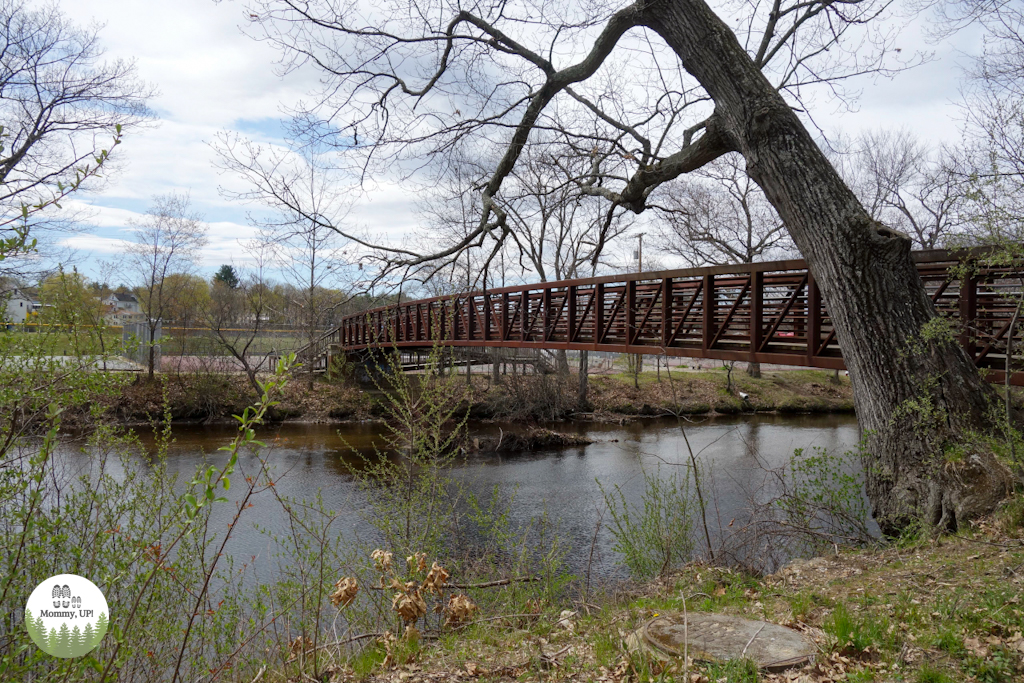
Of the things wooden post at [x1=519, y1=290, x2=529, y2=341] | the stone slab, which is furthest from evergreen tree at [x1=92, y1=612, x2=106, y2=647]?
wooden post at [x1=519, y1=290, x2=529, y2=341]

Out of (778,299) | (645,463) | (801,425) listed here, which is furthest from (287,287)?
(778,299)

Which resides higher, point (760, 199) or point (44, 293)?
point (760, 199)

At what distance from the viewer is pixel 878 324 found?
21.3 ft

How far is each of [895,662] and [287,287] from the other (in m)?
28.7

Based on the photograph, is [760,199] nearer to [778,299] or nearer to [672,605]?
[778,299]

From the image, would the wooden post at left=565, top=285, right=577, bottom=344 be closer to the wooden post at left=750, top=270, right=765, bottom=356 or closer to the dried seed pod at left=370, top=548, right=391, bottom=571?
the wooden post at left=750, top=270, right=765, bottom=356

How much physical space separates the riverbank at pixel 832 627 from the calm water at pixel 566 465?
2.62m

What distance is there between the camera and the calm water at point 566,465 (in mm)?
10047

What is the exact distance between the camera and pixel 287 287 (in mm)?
29141

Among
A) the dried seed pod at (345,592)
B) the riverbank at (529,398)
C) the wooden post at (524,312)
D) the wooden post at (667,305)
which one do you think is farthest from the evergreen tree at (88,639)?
the riverbank at (529,398)

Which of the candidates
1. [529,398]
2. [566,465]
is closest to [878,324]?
[566,465]

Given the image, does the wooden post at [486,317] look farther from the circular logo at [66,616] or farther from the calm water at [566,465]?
the circular logo at [66,616]

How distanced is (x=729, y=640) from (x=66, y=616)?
133 inches

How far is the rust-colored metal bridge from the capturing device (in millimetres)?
7024
